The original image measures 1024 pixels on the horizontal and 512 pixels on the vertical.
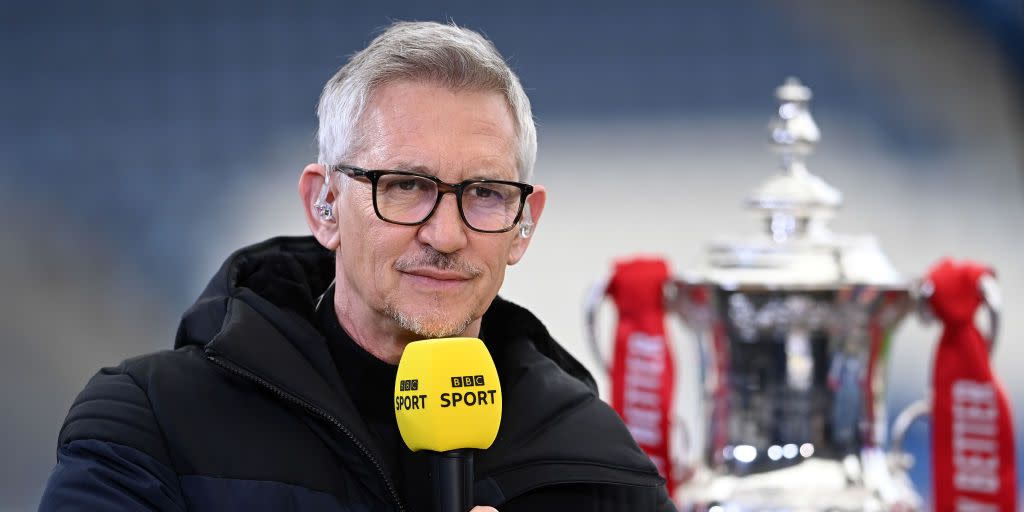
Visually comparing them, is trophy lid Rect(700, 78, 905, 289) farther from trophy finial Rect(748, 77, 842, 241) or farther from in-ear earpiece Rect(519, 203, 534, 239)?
in-ear earpiece Rect(519, 203, 534, 239)

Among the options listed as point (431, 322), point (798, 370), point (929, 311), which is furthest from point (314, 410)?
point (929, 311)

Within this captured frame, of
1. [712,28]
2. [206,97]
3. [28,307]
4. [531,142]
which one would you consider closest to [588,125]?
[712,28]

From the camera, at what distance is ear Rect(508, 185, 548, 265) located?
1.28 metres

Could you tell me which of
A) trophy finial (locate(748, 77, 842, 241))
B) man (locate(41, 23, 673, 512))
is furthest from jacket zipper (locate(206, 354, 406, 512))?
trophy finial (locate(748, 77, 842, 241))

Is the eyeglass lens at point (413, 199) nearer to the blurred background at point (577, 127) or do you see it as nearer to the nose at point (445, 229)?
the nose at point (445, 229)

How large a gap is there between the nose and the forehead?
2 cm

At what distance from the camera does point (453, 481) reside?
0.95 m

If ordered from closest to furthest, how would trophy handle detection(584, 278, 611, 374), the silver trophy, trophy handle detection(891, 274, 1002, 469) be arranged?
the silver trophy
trophy handle detection(891, 274, 1002, 469)
trophy handle detection(584, 278, 611, 374)

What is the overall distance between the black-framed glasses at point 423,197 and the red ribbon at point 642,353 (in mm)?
855

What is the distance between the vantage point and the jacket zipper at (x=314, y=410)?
1111mm

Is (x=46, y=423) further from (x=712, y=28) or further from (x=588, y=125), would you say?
(x=712, y=28)

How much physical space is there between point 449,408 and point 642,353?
1104 mm

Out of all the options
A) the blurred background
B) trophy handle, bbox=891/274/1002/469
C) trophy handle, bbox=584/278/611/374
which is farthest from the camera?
the blurred background

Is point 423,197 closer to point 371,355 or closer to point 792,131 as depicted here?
point 371,355
